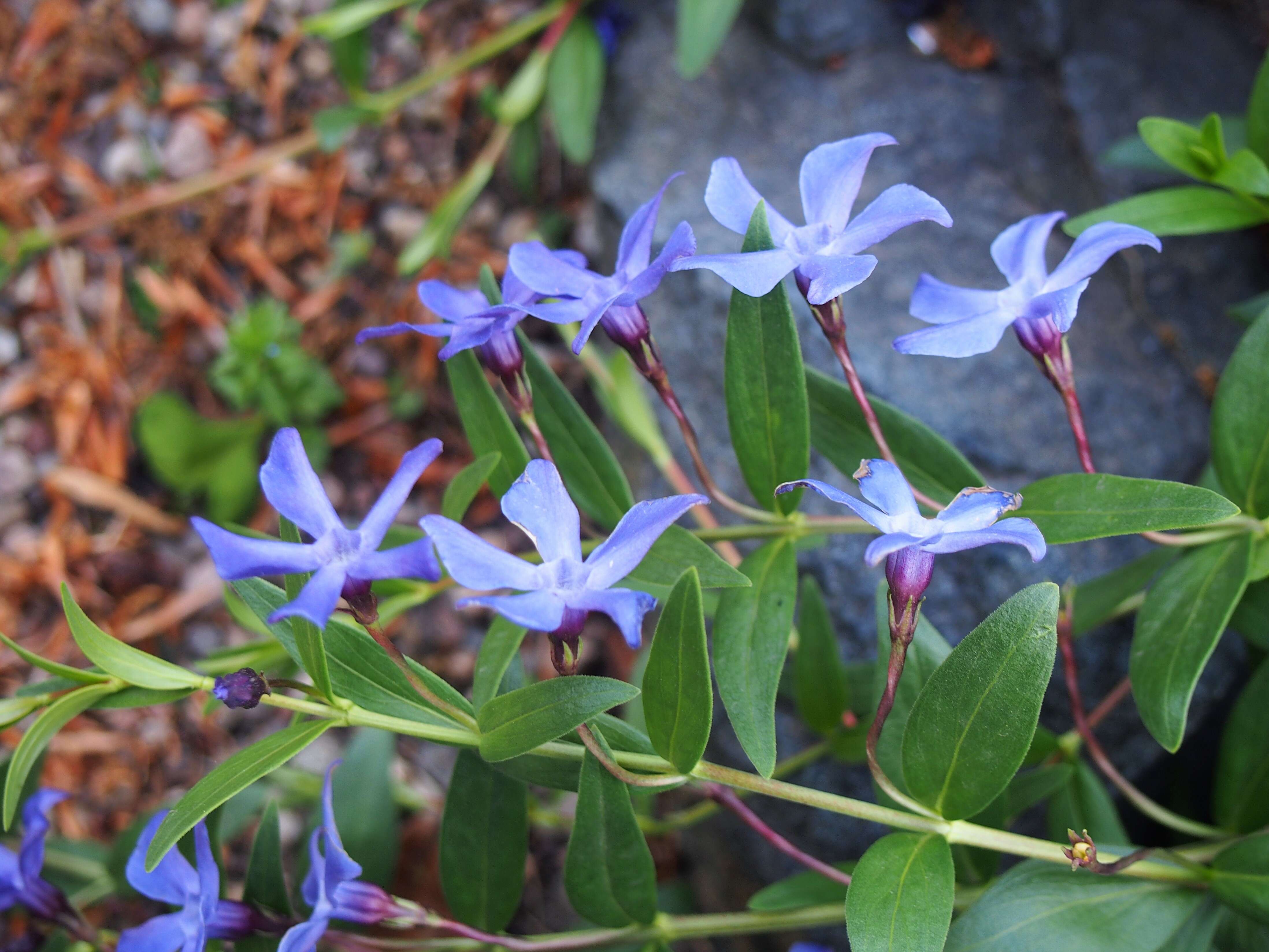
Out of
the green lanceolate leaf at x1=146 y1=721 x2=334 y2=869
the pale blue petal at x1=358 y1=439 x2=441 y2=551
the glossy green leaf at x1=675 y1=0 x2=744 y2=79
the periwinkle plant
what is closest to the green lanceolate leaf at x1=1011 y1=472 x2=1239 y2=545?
the periwinkle plant

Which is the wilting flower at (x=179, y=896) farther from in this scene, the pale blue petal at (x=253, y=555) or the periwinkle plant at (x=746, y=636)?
the pale blue petal at (x=253, y=555)

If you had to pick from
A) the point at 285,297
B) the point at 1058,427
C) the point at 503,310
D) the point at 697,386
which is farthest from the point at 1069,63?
the point at 285,297

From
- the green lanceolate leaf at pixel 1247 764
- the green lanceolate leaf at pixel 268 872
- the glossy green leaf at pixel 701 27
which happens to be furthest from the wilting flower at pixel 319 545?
the glossy green leaf at pixel 701 27

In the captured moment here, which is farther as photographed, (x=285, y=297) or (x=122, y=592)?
(x=285, y=297)

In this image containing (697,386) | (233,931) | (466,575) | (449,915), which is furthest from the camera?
(449,915)

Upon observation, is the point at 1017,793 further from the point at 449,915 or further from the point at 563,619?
the point at 449,915

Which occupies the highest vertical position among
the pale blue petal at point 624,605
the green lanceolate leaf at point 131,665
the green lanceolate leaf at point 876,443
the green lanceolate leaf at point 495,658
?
the pale blue petal at point 624,605
